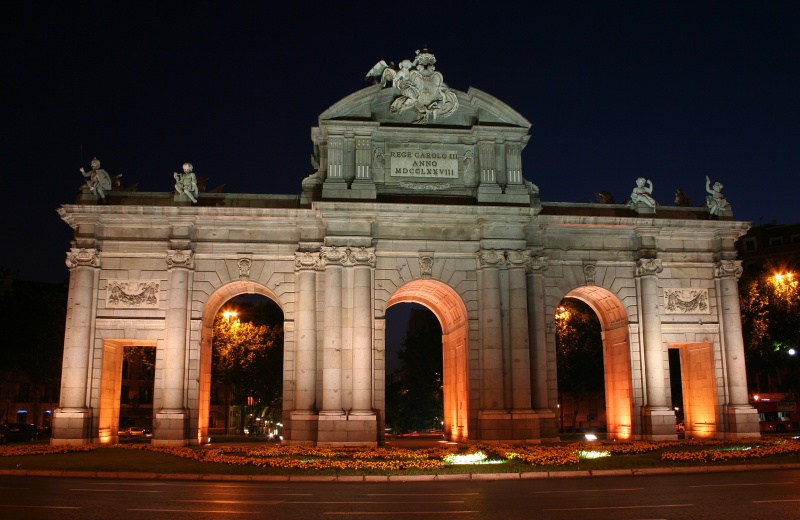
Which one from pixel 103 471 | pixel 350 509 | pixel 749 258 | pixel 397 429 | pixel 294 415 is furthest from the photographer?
pixel 397 429

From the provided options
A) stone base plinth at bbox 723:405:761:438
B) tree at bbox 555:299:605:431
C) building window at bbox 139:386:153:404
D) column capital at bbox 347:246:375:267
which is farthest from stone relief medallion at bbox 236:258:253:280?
building window at bbox 139:386:153:404

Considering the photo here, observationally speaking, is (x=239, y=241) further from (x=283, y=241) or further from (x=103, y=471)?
(x=103, y=471)

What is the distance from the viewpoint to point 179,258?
39.8 meters

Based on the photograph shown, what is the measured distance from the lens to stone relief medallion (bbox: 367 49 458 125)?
41438 mm

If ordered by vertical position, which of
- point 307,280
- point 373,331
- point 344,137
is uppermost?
point 344,137

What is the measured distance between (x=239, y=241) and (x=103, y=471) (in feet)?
55.2

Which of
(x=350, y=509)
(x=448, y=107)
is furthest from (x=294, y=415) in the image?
(x=350, y=509)

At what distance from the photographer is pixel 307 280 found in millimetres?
39812

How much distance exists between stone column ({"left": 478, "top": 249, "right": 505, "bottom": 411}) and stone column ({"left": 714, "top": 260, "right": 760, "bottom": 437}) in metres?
13.4

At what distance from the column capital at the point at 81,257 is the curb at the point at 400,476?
15.1m

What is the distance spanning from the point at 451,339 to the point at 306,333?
10.3 meters

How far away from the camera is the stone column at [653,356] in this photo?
40.8 meters

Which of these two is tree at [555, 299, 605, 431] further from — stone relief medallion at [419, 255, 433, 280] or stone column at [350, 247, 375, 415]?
stone column at [350, 247, 375, 415]

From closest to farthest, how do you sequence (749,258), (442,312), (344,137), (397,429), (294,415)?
(294,415)
(344,137)
(442,312)
(749,258)
(397,429)
